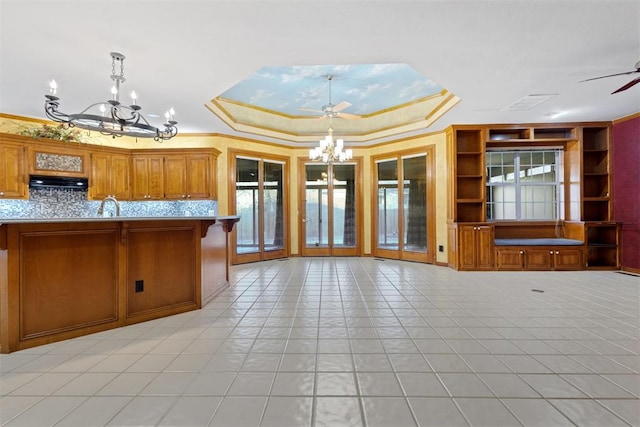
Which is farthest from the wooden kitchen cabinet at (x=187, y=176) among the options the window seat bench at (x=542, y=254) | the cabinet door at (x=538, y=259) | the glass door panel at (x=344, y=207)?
the cabinet door at (x=538, y=259)

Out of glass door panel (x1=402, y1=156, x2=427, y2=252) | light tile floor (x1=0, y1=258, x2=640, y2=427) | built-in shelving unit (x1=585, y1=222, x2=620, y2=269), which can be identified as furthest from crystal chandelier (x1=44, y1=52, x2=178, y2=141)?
built-in shelving unit (x1=585, y1=222, x2=620, y2=269)

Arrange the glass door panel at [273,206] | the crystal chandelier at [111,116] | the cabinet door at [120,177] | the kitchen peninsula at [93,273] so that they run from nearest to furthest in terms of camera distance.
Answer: the kitchen peninsula at [93,273]
the crystal chandelier at [111,116]
the cabinet door at [120,177]
the glass door panel at [273,206]

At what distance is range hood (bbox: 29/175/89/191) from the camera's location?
5.24 metres

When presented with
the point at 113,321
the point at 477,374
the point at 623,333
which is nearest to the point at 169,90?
the point at 113,321

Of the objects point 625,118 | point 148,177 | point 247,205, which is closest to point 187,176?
point 148,177

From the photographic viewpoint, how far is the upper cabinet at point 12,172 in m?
5.00

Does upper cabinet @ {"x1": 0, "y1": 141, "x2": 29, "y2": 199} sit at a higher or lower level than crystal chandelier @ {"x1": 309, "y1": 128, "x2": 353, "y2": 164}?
lower

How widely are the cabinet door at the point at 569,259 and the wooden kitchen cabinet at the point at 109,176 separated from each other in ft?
28.2

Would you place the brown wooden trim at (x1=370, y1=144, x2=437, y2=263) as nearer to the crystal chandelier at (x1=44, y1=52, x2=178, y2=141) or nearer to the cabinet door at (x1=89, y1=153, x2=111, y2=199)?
the crystal chandelier at (x1=44, y1=52, x2=178, y2=141)

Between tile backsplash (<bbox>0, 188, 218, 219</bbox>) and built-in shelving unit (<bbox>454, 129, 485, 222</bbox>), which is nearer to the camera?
tile backsplash (<bbox>0, 188, 218, 219</bbox>)

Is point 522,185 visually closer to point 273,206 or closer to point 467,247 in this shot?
point 467,247

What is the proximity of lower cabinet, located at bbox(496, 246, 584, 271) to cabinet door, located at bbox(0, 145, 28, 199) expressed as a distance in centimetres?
874

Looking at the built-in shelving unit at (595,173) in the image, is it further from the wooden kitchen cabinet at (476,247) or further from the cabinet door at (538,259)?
the wooden kitchen cabinet at (476,247)

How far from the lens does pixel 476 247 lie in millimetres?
5797
